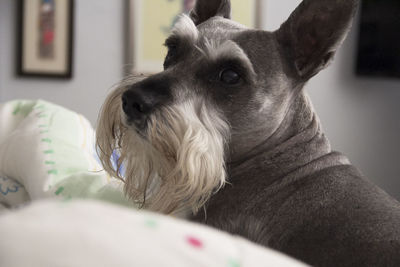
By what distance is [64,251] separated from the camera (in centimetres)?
32

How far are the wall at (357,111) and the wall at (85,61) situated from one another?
1.19 metres

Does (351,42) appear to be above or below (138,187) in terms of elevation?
above

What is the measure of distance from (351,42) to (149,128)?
2.90 m

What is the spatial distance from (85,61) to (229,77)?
248 centimetres

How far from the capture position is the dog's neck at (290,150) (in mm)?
1096

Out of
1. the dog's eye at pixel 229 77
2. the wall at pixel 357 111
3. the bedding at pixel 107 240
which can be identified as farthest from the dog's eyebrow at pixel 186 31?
the wall at pixel 357 111

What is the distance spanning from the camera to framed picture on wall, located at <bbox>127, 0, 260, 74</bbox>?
10.8 feet

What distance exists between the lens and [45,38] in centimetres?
329

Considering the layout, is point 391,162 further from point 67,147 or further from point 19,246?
point 19,246

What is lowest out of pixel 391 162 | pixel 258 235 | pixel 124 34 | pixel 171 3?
pixel 391 162

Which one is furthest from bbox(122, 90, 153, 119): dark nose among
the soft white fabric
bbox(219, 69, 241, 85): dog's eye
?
the soft white fabric

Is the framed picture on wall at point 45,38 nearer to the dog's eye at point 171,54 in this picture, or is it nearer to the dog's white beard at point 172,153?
the dog's eye at point 171,54

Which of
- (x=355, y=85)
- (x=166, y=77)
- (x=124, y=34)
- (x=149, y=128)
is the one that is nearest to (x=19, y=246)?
(x=149, y=128)

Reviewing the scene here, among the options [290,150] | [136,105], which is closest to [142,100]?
[136,105]
